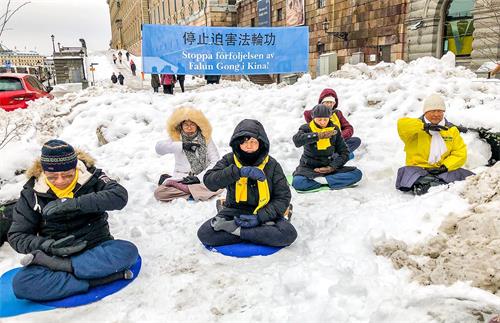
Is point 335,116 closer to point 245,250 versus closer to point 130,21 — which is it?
point 245,250

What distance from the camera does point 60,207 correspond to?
301 centimetres

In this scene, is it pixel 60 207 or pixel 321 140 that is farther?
pixel 321 140

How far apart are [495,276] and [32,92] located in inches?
473

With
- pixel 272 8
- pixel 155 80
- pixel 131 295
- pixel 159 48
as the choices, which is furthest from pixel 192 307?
pixel 272 8

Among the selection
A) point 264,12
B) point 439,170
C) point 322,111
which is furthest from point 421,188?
point 264,12

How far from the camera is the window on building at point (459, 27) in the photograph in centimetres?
1407

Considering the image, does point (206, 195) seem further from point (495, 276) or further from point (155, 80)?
point (155, 80)

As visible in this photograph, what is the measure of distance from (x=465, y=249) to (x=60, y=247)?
2967mm

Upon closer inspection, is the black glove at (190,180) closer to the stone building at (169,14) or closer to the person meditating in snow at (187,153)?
the person meditating in snow at (187,153)

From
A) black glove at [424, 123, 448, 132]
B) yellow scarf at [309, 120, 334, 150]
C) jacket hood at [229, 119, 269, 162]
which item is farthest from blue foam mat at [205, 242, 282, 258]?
black glove at [424, 123, 448, 132]

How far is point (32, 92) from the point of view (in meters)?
11.3

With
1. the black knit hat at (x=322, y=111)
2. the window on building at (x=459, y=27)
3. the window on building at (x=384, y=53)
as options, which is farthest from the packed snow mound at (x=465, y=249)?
the window on building at (x=384, y=53)

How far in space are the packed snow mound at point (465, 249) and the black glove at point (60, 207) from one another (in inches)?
94.0

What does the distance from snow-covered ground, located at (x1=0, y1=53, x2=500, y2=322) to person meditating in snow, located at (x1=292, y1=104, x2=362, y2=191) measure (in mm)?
211
